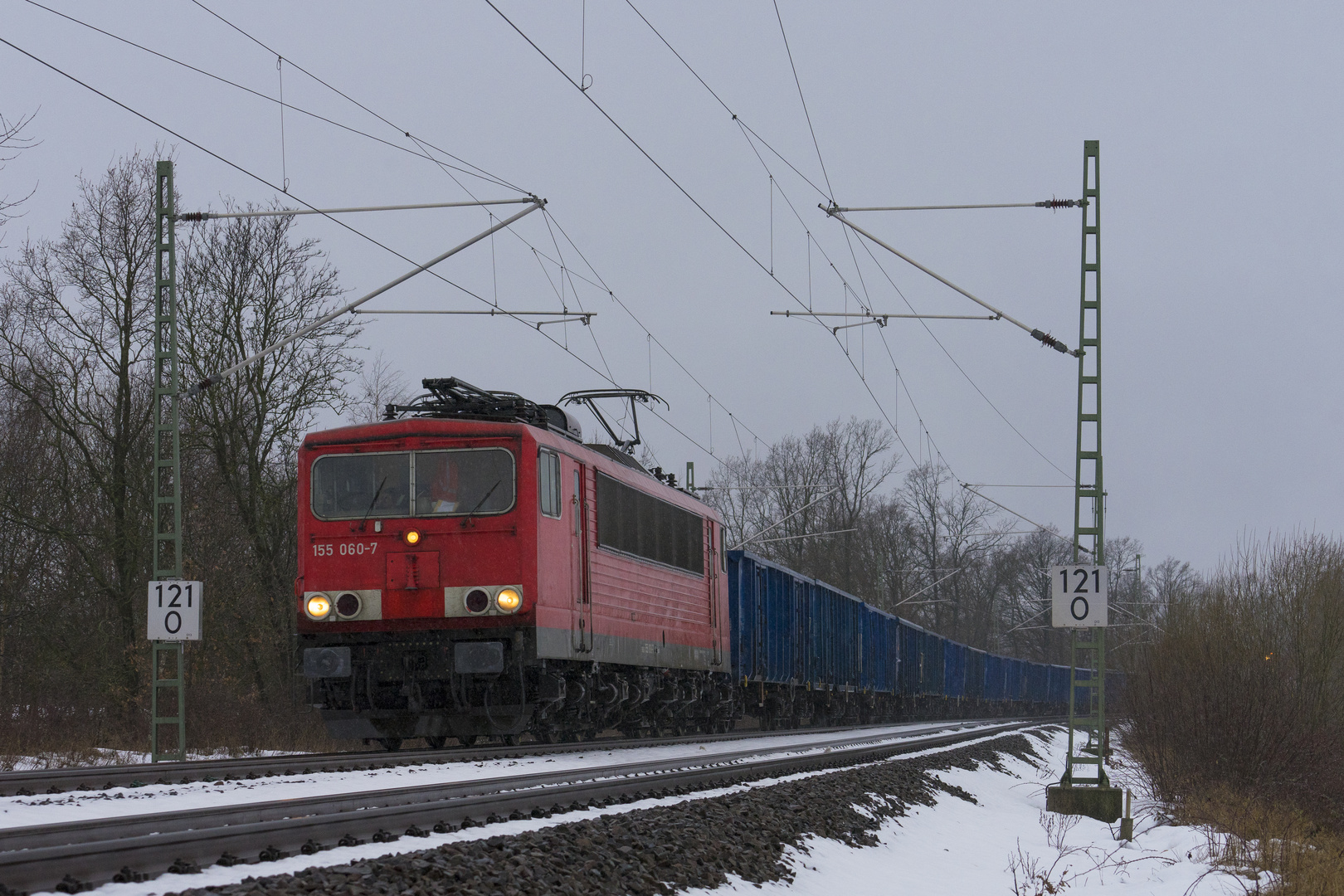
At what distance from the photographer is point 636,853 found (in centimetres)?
776

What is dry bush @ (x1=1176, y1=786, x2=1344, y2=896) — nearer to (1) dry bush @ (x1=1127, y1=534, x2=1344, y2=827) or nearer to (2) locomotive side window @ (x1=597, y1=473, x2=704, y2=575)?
(1) dry bush @ (x1=1127, y1=534, x2=1344, y2=827)

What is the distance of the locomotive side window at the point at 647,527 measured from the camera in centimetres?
1659

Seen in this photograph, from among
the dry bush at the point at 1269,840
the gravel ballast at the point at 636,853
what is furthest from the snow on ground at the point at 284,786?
the dry bush at the point at 1269,840

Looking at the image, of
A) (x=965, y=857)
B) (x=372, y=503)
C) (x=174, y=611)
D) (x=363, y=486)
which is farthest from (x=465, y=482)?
(x=965, y=857)

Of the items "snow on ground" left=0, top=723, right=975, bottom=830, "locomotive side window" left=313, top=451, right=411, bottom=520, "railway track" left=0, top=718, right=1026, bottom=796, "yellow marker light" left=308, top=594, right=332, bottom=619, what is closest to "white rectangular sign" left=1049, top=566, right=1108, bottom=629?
"snow on ground" left=0, top=723, right=975, bottom=830

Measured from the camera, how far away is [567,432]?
16.8m

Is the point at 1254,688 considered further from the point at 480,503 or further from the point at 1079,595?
the point at 480,503

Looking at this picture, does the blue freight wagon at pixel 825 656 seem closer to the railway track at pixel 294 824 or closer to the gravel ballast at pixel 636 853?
the railway track at pixel 294 824

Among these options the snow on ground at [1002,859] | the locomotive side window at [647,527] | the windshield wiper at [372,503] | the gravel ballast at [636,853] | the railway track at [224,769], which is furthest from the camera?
the locomotive side window at [647,527]

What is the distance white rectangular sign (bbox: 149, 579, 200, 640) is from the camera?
15219 mm

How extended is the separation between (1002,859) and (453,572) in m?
6.06

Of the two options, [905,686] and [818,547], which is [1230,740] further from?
[818,547]

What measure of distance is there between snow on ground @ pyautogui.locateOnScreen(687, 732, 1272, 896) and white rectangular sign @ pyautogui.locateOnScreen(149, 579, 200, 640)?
798 centimetres

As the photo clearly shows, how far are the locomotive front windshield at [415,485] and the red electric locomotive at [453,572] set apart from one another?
13 millimetres
